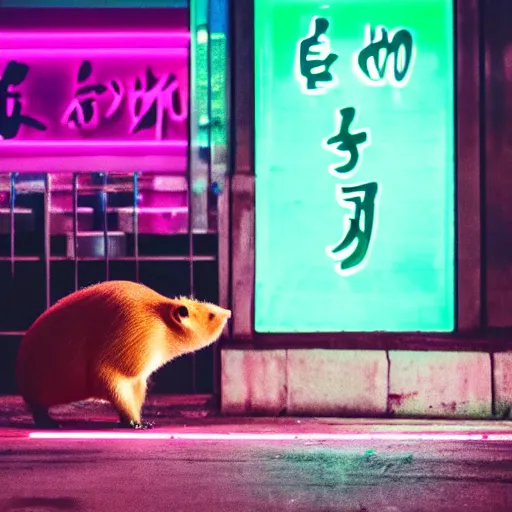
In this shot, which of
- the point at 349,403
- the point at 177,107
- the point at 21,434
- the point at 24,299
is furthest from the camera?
the point at 24,299

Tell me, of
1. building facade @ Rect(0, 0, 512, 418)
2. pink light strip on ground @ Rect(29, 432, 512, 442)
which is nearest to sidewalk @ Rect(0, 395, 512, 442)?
pink light strip on ground @ Rect(29, 432, 512, 442)

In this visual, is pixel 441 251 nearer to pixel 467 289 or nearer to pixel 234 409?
pixel 467 289

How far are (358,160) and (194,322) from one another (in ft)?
8.65

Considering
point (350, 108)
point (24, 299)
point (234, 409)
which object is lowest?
A: point (234, 409)

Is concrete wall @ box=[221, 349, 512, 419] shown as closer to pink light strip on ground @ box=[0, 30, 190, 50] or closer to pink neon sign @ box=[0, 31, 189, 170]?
pink neon sign @ box=[0, 31, 189, 170]

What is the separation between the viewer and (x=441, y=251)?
343 inches

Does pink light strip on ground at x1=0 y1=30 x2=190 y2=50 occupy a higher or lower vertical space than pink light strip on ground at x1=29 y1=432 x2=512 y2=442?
higher

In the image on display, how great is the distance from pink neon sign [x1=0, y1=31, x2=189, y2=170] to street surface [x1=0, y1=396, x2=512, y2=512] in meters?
3.10

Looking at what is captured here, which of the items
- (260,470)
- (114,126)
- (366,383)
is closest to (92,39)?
(114,126)

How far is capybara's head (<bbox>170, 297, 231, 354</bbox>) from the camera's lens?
23.9 feet

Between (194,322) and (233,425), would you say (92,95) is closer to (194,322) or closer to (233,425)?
(194,322)

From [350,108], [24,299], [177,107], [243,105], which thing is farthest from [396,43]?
[24,299]

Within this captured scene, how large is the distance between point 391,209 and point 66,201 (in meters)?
3.68

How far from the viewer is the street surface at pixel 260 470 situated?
5000 mm
